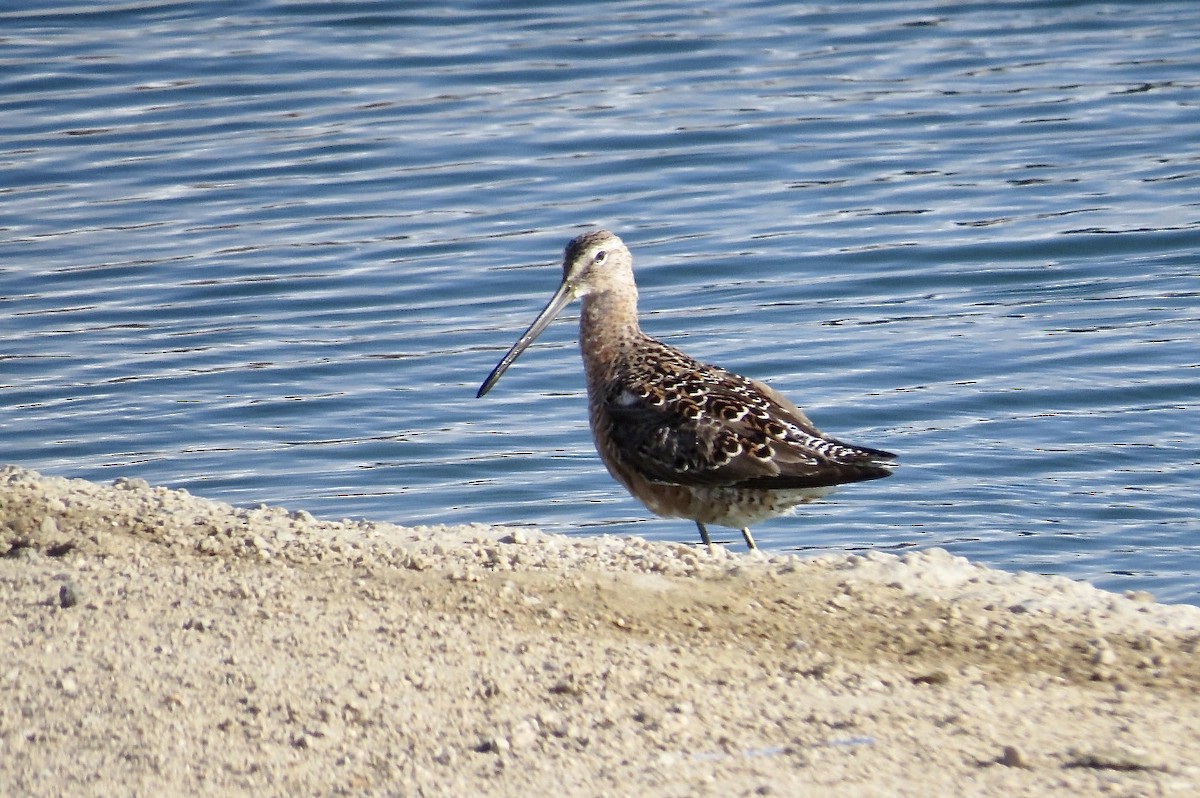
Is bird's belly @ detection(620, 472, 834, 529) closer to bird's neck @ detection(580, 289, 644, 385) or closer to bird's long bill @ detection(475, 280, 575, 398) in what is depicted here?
bird's neck @ detection(580, 289, 644, 385)

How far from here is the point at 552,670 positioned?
5.22m

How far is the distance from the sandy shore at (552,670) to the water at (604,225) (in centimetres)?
249

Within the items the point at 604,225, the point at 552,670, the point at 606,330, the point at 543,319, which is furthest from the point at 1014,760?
the point at 604,225

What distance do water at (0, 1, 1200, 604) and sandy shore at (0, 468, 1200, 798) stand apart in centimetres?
249

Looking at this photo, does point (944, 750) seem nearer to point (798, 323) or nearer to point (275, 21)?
point (798, 323)

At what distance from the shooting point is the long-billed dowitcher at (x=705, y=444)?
705cm

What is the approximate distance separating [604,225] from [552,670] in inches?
342

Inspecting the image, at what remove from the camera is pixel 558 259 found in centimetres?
1289

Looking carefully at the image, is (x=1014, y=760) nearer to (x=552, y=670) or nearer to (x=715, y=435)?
(x=552, y=670)

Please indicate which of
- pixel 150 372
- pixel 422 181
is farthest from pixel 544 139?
pixel 150 372

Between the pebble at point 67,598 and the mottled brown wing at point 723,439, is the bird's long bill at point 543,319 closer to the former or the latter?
the mottled brown wing at point 723,439

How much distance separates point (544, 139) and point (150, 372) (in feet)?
18.2

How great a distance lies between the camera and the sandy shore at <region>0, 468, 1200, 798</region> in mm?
4590

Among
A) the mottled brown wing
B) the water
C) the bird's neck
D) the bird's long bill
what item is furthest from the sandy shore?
the water
